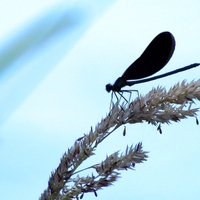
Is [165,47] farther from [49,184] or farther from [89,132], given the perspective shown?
[49,184]

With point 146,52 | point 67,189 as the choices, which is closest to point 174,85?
point 67,189

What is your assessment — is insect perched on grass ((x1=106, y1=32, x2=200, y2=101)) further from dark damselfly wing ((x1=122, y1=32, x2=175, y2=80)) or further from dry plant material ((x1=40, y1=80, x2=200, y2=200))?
dry plant material ((x1=40, y1=80, x2=200, y2=200))

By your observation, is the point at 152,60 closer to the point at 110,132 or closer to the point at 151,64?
the point at 151,64

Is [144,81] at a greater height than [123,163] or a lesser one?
greater

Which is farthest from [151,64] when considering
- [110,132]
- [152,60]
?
[110,132]

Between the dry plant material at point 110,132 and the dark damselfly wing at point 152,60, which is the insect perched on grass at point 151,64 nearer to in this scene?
the dark damselfly wing at point 152,60

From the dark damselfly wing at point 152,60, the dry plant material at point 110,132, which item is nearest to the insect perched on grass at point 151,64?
the dark damselfly wing at point 152,60

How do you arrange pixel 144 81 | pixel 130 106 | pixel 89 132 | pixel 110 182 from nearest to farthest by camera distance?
pixel 110 182 → pixel 89 132 → pixel 130 106 → pixel 144 81

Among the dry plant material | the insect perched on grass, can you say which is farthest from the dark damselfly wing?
the dry plant material
